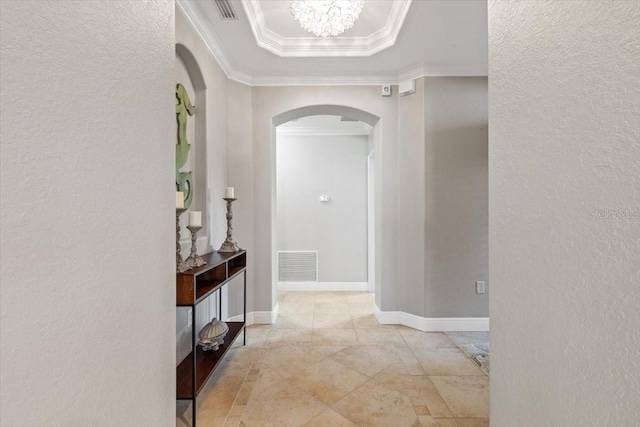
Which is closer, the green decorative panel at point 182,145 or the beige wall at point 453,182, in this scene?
the green decorative panel at point 182,145

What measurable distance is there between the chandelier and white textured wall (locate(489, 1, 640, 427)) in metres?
1.40

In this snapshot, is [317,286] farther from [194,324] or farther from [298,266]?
[194,324]

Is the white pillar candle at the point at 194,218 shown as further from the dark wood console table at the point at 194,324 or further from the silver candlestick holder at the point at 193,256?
the dark wood console table at the point at 194,324

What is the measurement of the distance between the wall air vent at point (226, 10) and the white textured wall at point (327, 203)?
245cm

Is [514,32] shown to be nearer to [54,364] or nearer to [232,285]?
[54,364]

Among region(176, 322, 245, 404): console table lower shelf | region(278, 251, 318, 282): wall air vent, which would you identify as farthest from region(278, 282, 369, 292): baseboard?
region(176, 322, 245, 404): console table lower shelf

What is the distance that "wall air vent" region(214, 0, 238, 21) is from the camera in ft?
6.84

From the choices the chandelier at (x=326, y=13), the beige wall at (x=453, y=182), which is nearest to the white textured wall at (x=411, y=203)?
the beige wall at (x=453, y=182)

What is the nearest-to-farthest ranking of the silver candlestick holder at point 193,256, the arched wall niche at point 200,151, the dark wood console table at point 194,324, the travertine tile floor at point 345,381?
the dark wood console table at point 194,324, the travertine tile floor at point 345,381, the silver candlestick holder at point 193,256, the arched wall niche at point 200,151

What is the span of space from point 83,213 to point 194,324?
3.45 feet

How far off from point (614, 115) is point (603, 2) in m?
0.23

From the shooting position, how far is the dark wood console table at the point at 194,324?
1.59m

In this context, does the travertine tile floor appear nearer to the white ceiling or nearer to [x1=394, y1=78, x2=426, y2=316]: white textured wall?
[x1=394, y1=78, x2=426, y2=316]: white textured wall

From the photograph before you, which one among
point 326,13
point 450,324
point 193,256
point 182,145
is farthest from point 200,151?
point 450,324
